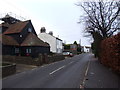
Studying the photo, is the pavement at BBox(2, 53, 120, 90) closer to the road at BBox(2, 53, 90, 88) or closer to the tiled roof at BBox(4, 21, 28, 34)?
the road at BBox(2, 53, 90, 88)

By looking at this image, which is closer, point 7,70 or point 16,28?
point 7,70

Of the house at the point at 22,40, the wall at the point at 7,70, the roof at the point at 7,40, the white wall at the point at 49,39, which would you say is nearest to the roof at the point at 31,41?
the house at the point at 22,40

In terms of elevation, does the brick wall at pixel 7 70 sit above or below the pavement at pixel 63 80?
above

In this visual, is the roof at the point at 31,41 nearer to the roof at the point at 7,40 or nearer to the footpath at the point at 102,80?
the roof at the point at 7,40

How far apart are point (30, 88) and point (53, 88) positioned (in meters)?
1.23

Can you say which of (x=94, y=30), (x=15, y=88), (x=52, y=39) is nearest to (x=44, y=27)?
(x=52, y=39)

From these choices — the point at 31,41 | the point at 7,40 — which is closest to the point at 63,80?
the point at 7,40

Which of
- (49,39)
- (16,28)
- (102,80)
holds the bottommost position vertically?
(102,80)

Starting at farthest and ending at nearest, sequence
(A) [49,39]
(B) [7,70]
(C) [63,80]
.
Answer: (A) [49,39] < (B) [7,70] < (C) [63,80]

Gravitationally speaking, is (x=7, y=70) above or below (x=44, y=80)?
above

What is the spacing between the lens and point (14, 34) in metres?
39.1

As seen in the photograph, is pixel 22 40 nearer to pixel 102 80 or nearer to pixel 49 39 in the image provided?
pixel 49 39

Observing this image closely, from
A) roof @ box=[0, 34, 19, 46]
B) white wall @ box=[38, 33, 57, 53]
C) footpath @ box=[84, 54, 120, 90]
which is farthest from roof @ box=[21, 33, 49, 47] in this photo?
footpath @ box=[84, 54, 120, 90]

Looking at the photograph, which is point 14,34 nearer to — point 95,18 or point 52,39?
point 95,18
